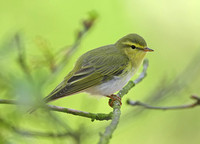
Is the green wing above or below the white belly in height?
above

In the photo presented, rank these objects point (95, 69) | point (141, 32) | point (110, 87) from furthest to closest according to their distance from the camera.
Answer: point (141, 32) < point (95, 69) < point (110, 87)

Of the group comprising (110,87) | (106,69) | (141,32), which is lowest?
(141,32)

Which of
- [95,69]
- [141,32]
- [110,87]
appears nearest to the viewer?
[110,87]

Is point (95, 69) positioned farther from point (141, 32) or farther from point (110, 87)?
point (141, 32)

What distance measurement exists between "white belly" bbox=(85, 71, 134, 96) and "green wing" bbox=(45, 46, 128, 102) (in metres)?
0.06

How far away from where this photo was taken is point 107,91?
3.92 m

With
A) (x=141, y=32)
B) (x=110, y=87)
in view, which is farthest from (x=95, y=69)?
(x=141, y=32)

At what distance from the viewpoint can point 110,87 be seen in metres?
3.93

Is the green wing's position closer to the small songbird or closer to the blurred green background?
the small songbird

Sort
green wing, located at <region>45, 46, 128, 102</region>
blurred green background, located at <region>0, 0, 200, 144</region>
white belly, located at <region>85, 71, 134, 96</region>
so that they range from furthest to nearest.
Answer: blurred green background, located at <region>0, 0, 200, 144</region> → white belly, located at <region>85, 71, 134, 96</region> → green wing, located at <region>45, 46, 128, 102</region>

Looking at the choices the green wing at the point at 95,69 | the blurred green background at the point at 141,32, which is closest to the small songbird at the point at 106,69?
the green wing at the point at 95,69

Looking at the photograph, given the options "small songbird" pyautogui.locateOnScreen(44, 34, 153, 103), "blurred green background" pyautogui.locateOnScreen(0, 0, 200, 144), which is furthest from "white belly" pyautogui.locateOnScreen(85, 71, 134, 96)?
"blurred green background" pyautogui.locateOnScreen(0, 0, 200, 144)

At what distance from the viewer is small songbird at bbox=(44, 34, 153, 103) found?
3795mm

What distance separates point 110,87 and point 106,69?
327 mm
